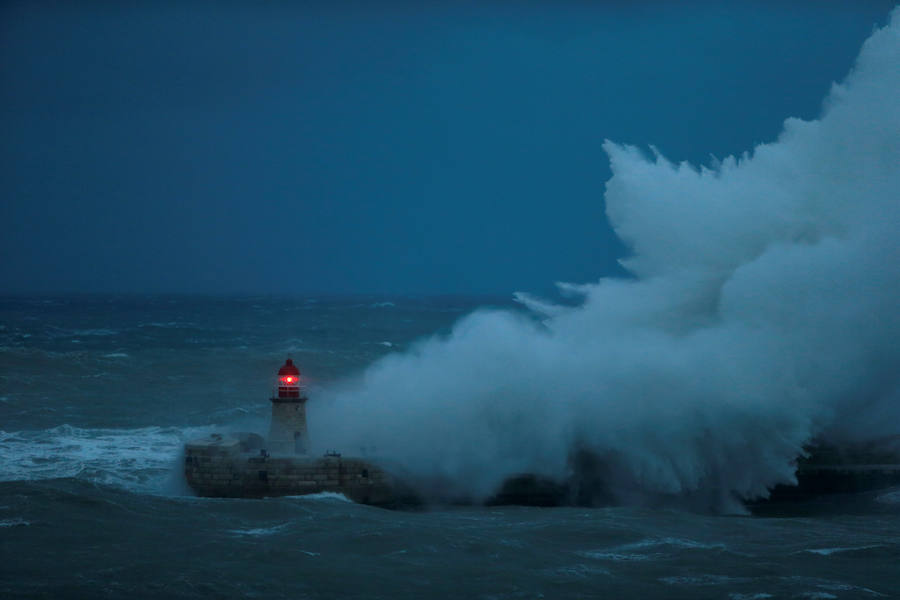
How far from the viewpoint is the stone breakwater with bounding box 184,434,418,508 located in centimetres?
1738

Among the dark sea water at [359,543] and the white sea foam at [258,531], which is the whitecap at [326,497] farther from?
the white sea foam at [258,531]

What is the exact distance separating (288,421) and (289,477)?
4.33 feet

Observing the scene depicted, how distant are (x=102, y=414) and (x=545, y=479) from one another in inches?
561

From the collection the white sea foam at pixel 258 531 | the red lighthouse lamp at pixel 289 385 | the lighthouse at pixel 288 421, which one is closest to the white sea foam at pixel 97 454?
the lighthouse at pixel 288 421

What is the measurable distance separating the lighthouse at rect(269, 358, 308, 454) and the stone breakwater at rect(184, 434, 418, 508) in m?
0.61

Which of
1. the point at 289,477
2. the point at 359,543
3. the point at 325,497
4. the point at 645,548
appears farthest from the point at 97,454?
the point at 645,548

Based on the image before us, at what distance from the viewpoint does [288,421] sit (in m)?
18.4

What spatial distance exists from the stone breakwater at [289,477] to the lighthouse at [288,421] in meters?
0.61

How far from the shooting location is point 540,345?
20.2 metres

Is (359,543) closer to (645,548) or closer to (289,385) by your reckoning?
(645,548)

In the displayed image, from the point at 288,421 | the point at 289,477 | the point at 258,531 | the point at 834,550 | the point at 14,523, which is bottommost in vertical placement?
the point at 834,550

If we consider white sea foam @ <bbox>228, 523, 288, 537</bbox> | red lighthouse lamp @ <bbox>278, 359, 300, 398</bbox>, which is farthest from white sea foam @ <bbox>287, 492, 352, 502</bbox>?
red lighthouse lamp @ <bbox>278, 359, 300, 398</bbox>

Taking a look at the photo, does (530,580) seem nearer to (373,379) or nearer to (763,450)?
(763,450)

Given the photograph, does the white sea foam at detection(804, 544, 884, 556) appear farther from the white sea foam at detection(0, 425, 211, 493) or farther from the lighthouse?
the white sea foam at detection(0, 425, 211, 493)
